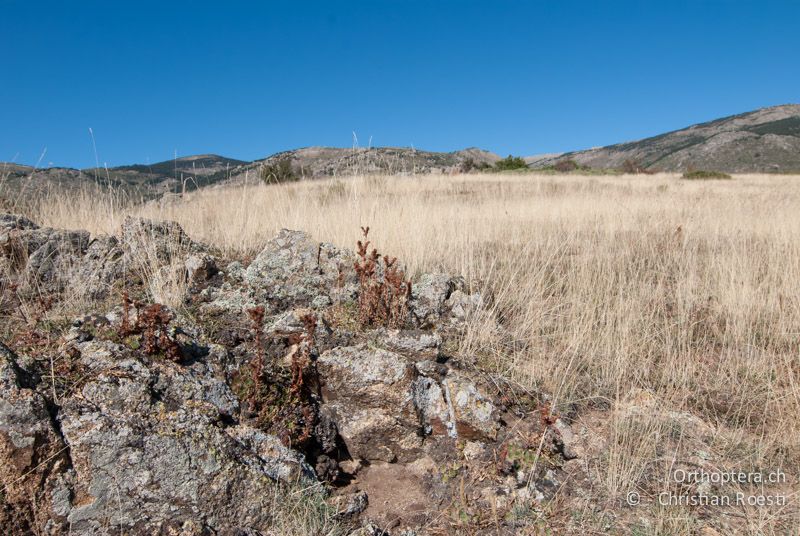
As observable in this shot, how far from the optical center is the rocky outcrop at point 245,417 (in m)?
1.95

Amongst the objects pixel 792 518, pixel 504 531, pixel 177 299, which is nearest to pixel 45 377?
pixel 177 299

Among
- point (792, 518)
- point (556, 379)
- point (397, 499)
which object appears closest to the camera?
point (792, 518)

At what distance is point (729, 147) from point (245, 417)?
345 ft

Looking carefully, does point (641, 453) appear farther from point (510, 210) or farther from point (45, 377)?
point (510, 210)

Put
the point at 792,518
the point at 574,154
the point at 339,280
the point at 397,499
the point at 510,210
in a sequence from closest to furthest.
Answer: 1. the point at 792,518
2. the point at 397,499
3. the point at 339,280
4. the point at 510,210
5. the point at 574,154

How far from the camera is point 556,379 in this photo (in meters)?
3.10

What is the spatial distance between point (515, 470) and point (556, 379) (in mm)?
829

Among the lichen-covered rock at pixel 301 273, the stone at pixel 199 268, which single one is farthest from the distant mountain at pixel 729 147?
the stone at pixel 199 268

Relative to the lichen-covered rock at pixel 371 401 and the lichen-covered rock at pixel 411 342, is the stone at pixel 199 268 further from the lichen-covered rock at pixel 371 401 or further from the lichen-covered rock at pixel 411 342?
the lichen-covered rock at pixel 411 342

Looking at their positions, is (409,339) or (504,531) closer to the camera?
(504,531)

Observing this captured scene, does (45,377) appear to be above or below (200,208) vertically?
below

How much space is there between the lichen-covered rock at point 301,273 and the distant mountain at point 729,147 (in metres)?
60.8

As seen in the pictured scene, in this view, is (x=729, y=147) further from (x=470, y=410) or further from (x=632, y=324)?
(x=470, y=410)

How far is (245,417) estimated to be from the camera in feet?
8.14
